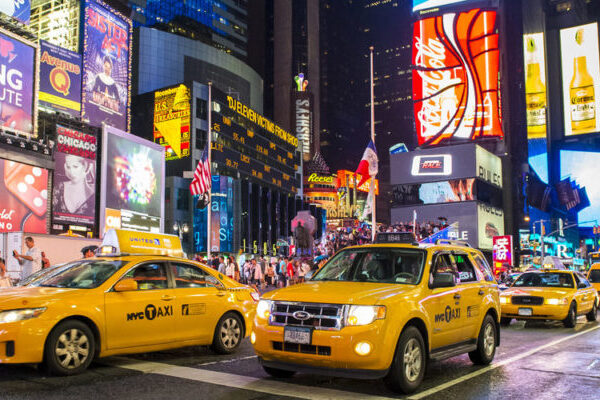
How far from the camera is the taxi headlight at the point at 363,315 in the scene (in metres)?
6.17

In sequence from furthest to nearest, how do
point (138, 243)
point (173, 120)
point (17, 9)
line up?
point (173, 120) → point (17, 9) → point (138, 243)

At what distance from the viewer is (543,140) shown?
9962 cm

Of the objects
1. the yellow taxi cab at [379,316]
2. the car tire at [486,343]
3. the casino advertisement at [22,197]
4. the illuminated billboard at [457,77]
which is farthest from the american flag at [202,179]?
the illuminated billboard at [457,77]

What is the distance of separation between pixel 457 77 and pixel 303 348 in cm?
7691

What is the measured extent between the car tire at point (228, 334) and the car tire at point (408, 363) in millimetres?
3469

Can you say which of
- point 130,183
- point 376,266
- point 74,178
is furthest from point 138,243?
point 130,183

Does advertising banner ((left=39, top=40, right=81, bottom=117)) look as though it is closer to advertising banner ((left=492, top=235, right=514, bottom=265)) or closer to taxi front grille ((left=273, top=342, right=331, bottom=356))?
advertising banner ((left=492, top=235, right=514, bottom=265))

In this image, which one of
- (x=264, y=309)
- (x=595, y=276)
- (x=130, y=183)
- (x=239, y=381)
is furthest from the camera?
(x=130, y=183)

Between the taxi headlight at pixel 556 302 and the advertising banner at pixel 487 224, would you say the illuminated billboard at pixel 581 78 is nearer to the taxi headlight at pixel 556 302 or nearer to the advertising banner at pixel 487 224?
the advertising banner at pixel 487 224

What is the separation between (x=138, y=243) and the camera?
11.2 m

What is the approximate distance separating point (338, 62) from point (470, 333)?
595 feet

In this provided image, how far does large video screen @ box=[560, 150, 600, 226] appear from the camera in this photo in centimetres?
9938

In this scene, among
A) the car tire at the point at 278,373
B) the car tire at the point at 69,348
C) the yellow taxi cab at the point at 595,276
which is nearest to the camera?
the car tire at the point at 69,348

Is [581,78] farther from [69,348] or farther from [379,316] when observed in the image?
Result: [69,348]
